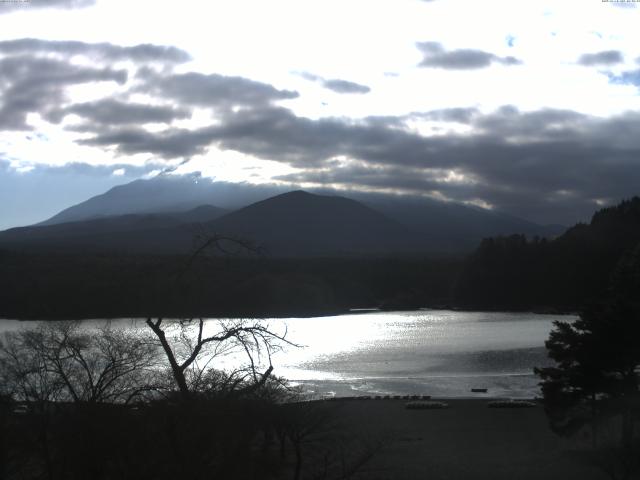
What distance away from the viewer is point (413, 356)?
1559 inches

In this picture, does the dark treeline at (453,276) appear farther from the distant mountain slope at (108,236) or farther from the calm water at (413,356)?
the distant mountain slope at (108,236)

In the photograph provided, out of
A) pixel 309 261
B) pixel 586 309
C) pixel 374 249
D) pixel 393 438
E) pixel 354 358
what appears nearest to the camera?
pixel 586 309

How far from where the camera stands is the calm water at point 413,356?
29094 millimetres

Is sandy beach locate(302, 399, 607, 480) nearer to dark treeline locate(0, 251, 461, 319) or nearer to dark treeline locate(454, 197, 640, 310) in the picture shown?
dark treeline locate(0, 251, 461, 319)

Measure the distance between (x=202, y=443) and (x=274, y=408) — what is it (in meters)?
6.11

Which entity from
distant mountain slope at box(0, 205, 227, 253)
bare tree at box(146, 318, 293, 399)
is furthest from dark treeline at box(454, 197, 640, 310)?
bare tree at box(146, 318, 293, 399)

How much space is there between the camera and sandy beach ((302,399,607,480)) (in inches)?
602

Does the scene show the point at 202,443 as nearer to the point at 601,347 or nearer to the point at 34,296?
the point at 601,347

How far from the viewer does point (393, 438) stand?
1869cm

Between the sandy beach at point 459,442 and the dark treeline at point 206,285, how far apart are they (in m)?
5.08

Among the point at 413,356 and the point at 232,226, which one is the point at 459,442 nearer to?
the point at 413,356

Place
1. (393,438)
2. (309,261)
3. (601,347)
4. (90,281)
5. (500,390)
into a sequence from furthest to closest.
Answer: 1. (309,261)
2. (90,281)
3. (500,390)
4. (393,438)
5. (601,347)

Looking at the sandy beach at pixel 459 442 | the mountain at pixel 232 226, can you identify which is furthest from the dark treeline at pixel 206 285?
the mountain at pixel 232 226

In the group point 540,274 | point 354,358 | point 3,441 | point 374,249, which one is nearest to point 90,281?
point 354,358
